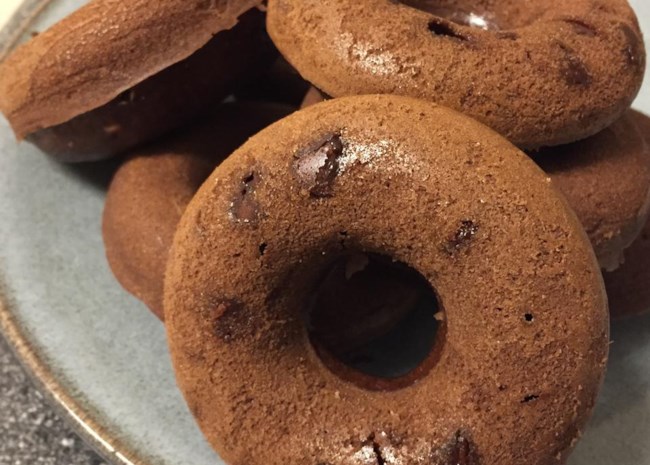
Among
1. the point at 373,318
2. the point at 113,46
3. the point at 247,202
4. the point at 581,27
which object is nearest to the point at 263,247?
the point at 247,202

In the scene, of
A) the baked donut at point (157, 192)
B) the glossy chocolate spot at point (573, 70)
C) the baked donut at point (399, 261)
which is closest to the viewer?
the baked donut at point (399, 261)

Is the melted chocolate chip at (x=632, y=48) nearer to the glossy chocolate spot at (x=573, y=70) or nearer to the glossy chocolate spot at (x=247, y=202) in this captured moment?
the glossy chocolate spot at (x=573, y=70)

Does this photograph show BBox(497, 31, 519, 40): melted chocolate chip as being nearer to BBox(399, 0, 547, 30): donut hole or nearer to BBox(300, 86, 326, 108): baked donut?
BBox(399, 0, 547, 30): donut hole

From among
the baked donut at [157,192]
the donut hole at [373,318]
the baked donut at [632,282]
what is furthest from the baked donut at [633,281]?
the baked donut at [157,192]

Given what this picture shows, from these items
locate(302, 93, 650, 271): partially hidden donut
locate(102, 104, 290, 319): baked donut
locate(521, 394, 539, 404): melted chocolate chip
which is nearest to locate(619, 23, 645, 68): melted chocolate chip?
locate(302, 93, 650, 271): partially hidden donut

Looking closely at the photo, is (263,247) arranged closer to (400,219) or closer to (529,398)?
(400,219)

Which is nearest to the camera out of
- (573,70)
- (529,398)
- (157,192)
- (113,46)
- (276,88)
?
(529,398)
